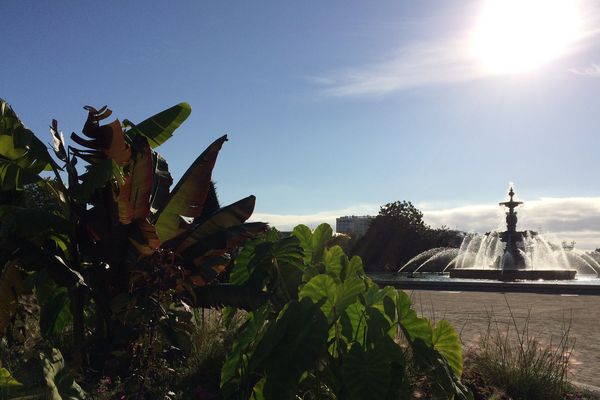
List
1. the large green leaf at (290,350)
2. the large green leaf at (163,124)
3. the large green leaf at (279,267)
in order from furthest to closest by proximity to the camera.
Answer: the large green leaf at (163,124), the large green leaf at (279,267), the large green leaf at (290,350)

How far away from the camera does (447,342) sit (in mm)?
3543

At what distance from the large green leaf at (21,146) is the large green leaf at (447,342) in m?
4.64

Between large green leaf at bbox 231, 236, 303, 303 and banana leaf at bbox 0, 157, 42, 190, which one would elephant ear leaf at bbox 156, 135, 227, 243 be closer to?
banana leaf at bbox 0, 157, 42, 190

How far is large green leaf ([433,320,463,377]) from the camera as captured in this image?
139 inches

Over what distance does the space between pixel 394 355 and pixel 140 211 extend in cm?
384

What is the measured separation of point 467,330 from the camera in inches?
342

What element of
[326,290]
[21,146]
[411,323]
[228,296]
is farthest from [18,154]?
[411,323]

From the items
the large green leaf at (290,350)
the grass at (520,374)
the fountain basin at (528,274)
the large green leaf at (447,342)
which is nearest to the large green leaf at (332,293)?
the large green leaf at (290,350)

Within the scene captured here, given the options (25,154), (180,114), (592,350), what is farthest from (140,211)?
(592,350)

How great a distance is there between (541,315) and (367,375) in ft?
29.0

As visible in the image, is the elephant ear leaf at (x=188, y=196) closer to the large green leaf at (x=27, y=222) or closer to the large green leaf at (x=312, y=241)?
the large green leaf at (x=27, y=222)

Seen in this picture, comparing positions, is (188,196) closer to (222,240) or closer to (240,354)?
(222,240)

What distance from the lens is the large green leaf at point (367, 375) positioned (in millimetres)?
3039

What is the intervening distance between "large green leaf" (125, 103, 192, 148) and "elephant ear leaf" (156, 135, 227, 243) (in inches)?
48.8
